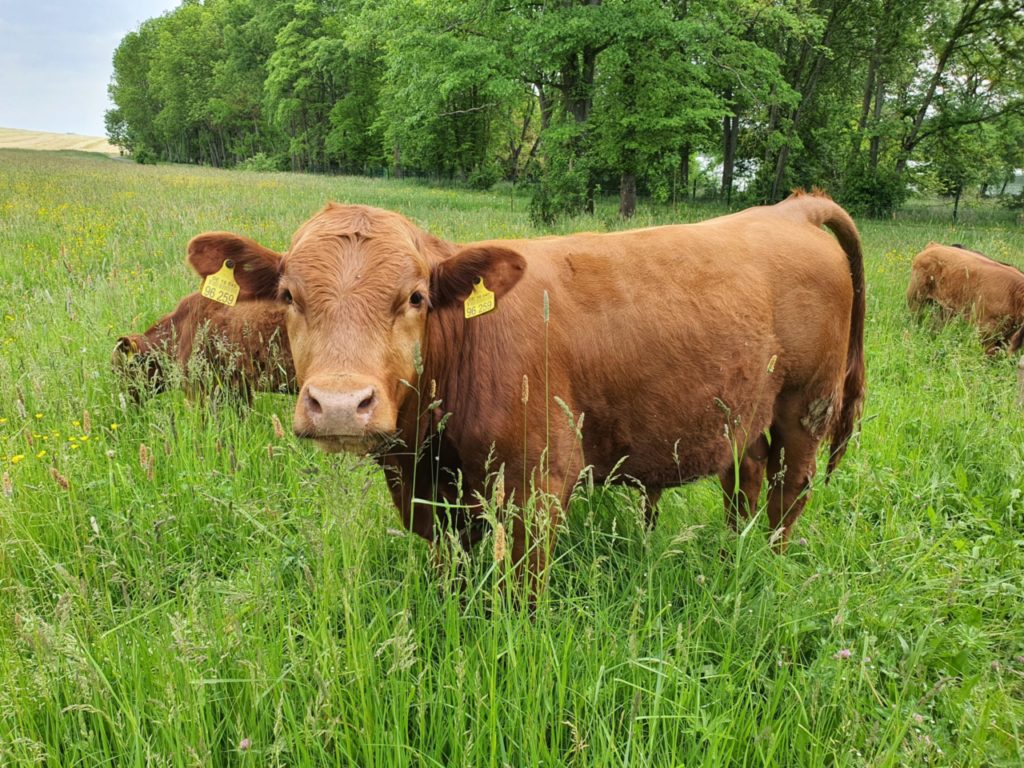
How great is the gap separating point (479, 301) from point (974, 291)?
823cm

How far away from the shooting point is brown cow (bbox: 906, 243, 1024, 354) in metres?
7.32

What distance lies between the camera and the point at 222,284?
2.56m

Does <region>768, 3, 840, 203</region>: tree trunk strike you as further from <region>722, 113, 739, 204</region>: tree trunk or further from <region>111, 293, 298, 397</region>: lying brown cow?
<region>111, 293, 298, 397</region>: lying brown cow

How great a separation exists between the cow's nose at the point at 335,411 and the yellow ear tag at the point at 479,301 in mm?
757

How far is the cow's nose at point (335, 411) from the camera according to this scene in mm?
1758

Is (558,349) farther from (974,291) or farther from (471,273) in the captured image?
(974,291)

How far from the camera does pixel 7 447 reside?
325cm

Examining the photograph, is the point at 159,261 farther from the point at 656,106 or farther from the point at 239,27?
the point at 239,27

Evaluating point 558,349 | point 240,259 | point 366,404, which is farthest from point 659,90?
point 366,404

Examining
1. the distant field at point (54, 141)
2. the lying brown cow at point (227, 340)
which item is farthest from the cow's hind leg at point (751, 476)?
the distant field at point (54, 141)

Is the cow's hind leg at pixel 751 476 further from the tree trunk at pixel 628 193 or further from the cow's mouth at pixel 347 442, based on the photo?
the tree trunk at pixel 628 193

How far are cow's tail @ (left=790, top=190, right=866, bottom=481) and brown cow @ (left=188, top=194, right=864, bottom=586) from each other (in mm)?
43

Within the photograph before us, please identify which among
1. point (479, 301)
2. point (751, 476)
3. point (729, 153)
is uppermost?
point (729, 153)

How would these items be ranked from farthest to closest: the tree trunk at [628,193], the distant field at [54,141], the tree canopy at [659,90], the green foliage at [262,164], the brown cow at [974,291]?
the distant field at [54,141], the green foliage at [262,164], the tree trunk at [628,193], the tree canopy at [659,90], the brown cow at [974,291]
